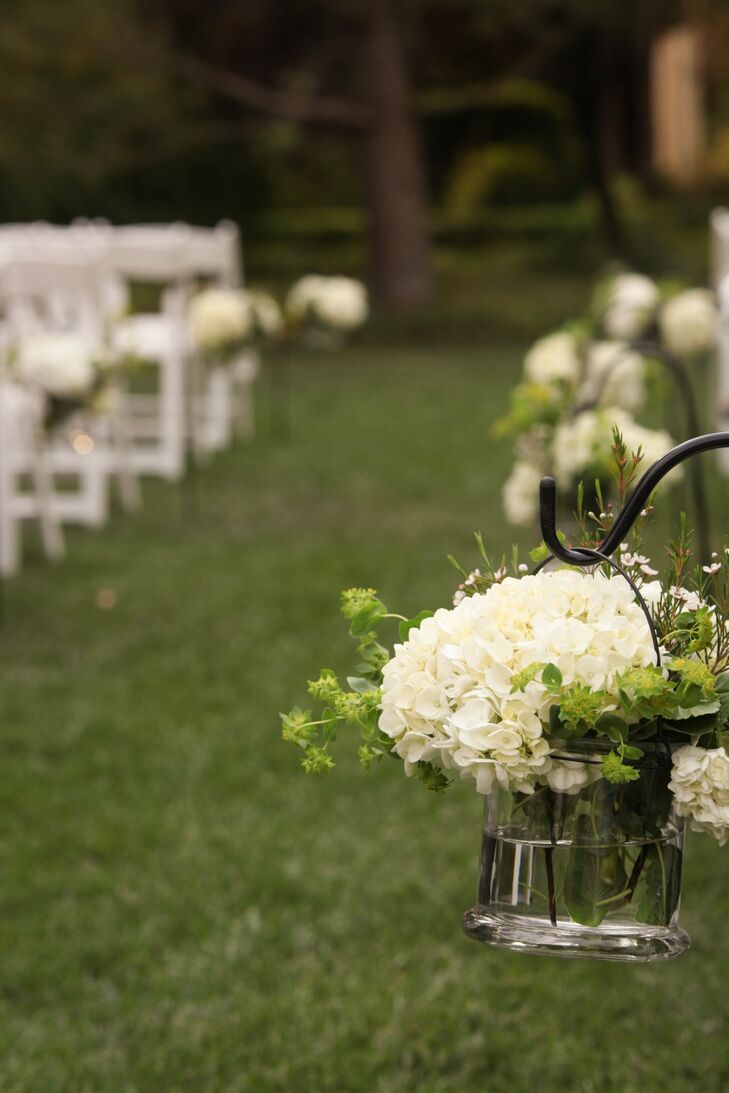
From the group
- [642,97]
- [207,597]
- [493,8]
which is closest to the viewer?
[207,597]

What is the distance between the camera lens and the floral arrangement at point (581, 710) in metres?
1.34

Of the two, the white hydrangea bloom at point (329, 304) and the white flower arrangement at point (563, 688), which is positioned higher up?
the white hydrangea bloom at point (329, 304)

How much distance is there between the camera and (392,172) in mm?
15469

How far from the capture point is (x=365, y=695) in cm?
145

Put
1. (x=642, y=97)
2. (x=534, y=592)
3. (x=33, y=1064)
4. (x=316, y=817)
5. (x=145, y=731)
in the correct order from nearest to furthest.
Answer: (x=534, y=592), (x=33, y=1064), (x=316, y=817), (x=145, y=731), (x=642, y=97)

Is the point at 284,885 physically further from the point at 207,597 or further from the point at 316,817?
the point at 207,597

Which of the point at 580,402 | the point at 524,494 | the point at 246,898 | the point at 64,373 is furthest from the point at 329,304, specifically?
the point at 246,898

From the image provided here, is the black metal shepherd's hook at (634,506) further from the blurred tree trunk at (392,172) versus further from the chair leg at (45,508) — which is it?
the blurred tree trunk at (392,172)

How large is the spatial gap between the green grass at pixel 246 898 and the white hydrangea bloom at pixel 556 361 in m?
1.00

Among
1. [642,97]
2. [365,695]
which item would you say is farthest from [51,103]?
[365,695]

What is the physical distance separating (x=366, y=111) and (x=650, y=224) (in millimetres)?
5612

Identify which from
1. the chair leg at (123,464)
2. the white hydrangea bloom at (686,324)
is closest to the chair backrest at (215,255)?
the chair leg at (123,464)

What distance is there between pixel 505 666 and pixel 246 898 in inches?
69.6

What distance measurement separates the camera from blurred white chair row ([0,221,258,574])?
5.52 m
